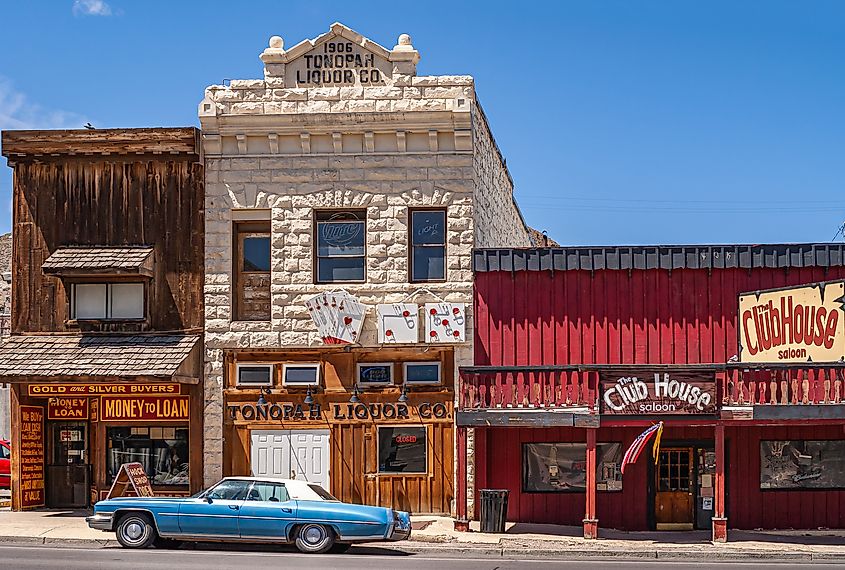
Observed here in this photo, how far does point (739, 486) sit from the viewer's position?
938 inches

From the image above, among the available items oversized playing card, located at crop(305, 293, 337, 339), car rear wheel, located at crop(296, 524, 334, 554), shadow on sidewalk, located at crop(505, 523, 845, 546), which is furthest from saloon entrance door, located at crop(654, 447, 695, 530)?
car rear wheel, located at crop(296, 524, 334, 554)

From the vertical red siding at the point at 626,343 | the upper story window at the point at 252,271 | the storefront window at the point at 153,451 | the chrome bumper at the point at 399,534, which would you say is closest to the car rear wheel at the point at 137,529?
the chrome bumper at the point at 399,534

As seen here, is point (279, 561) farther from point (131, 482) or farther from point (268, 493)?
point (131, 482)

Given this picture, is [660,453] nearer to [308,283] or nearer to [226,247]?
[308,283]

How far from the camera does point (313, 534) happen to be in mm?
19312

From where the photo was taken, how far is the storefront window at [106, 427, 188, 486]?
2586 cm

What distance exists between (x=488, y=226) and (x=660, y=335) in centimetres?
562

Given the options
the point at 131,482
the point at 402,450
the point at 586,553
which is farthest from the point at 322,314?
the point at 586,553

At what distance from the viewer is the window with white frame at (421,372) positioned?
24516mm

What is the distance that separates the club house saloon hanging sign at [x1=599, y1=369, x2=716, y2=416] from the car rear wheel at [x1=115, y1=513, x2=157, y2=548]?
8.61m

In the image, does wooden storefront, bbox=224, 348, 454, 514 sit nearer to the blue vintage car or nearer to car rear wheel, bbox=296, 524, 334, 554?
the blue vintage car

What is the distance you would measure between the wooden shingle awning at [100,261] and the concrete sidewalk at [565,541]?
5332 millimetres

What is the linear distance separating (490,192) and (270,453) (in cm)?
860

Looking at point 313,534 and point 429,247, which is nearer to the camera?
point 313,534
